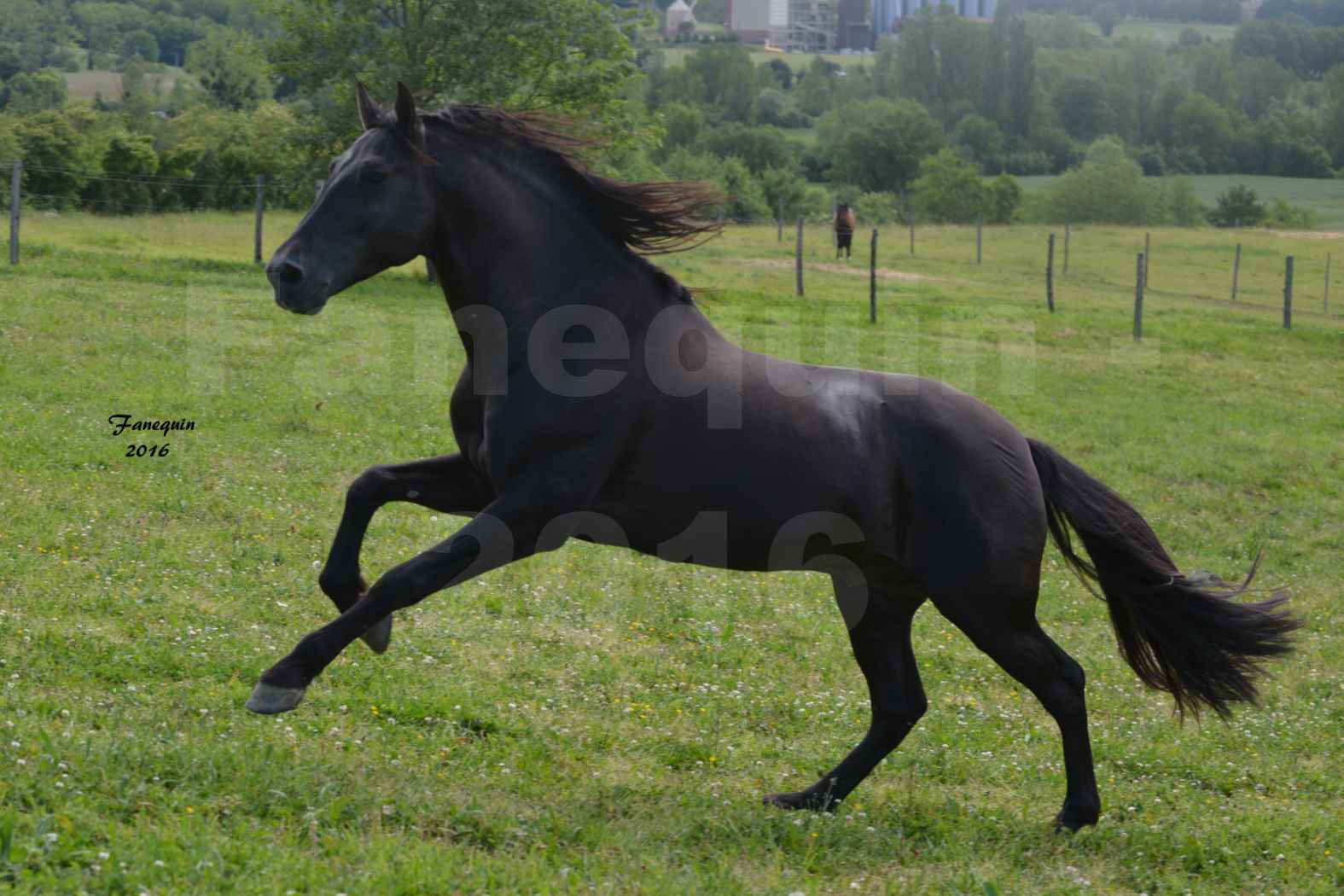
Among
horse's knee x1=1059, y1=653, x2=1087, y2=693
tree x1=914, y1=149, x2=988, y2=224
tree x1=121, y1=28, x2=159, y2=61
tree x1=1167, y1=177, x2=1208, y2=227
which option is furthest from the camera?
tree x1=121, y1=28, x2=159, y2=61

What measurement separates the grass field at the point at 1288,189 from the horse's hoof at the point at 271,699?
77.6 m

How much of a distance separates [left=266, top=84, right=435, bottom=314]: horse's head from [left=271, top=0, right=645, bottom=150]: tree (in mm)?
22093

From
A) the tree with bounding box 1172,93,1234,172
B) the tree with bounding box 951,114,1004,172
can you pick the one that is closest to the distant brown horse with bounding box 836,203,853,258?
the tree with bounding box 951,114,1004,172

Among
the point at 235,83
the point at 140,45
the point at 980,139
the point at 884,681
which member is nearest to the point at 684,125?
the point at 235,83

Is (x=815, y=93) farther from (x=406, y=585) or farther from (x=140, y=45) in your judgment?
(x=406, y=585)

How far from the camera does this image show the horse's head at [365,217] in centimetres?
510

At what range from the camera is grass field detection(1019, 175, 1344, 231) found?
82.2 metres

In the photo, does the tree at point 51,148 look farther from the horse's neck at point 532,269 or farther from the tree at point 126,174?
the horse's neck at point 532,269

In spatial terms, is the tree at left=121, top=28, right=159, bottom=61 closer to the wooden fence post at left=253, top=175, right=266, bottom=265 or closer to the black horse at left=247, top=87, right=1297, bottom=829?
the wooden fence post at left=253, top=175, right=266, bottom=265

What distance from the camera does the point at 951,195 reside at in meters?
76.8

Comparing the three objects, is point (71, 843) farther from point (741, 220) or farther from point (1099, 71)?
point (1099, 71)

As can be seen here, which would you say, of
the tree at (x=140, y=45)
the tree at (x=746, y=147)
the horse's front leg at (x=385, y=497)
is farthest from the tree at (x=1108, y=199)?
the tree at (x=140, y=45)

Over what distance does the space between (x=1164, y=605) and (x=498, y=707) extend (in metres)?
3.14

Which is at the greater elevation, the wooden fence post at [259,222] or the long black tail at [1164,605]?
the wooden fence post at [259,222]
